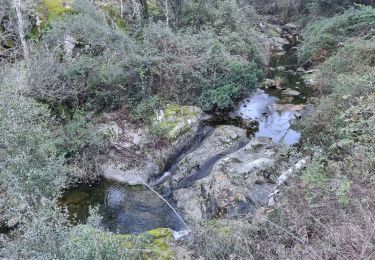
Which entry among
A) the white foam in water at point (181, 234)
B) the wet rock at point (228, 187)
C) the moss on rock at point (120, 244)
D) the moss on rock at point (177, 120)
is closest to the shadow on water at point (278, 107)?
the wet rock at point (228, 187)

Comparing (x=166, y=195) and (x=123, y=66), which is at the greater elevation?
(x=123, y=66)

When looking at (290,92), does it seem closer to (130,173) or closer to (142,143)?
(142,143)

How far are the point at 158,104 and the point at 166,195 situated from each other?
4.11 meters

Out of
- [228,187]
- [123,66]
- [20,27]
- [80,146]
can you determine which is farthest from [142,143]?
[20,27]

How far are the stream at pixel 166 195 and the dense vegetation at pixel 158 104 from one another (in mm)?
800

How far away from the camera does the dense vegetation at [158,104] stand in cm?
514

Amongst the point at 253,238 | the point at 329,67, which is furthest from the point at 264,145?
the point at 253,238

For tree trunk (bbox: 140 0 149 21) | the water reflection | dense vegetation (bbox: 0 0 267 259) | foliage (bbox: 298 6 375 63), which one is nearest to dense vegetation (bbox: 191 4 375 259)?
the water reflection

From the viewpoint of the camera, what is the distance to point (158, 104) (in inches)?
513

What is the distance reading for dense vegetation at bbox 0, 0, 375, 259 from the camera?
514 cm

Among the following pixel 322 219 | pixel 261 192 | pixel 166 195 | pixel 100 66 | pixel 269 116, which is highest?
pixel 322 219

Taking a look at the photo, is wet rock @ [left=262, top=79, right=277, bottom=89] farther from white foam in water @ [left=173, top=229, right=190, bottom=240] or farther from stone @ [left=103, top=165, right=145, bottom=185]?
white foam in water @ [left=173, top=229, right=190, bottom=240]

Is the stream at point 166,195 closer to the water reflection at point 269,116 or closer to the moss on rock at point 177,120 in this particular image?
the water reflection at point 269,116

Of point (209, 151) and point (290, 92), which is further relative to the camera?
point (290, 92)
